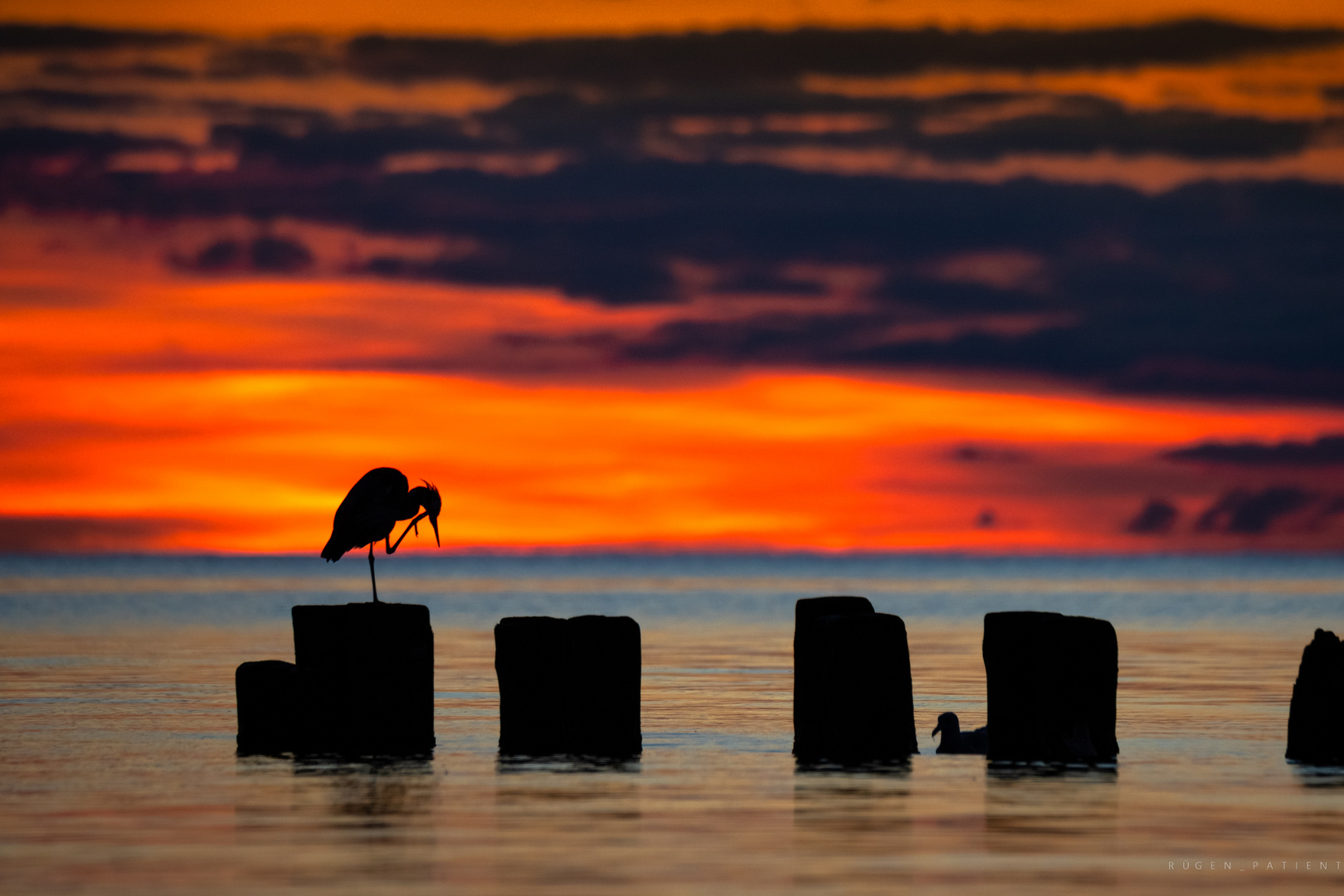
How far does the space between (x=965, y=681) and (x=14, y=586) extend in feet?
334

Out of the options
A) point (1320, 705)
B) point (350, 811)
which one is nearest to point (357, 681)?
point (350, 811)

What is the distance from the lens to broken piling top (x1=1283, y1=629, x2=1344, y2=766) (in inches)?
790

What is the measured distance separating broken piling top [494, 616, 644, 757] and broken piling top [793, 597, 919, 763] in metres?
1.79

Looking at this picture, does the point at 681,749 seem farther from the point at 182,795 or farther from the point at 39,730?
the point at 39,730

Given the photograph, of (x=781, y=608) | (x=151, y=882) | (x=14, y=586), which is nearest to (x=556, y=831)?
(x=151, y=882)

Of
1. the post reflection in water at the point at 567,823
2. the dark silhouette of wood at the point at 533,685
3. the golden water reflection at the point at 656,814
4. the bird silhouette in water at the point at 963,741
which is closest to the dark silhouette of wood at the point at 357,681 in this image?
the golden water reflection at the point at 656,814

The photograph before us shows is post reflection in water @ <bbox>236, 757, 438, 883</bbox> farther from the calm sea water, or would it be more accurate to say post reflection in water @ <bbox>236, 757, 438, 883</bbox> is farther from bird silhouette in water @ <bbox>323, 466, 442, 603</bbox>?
bird silhouette in water @ <bbox>323, 466, 442, 603</bbox>

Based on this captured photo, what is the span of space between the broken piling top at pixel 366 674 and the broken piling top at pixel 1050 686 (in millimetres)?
5360

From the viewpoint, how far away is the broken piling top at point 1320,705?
65.9 feet

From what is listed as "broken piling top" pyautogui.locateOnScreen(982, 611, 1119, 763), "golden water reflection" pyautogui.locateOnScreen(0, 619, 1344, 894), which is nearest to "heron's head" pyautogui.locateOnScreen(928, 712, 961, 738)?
"golden water reflection" pyautogui.locateOnScreen(0, 619, 1344, 894)

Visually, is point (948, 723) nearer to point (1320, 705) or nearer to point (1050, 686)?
point (1050, 686)

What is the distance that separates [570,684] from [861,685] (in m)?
2.79

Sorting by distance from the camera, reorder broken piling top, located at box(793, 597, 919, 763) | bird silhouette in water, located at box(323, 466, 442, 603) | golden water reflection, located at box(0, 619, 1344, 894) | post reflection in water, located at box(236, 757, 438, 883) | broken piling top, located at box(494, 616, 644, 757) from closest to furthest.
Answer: golden water reflection, located at box(0, 619, 1344, 894), post reflection in water, located at box(236, 757, 438, 883), broken piling top, located at box(793, 597, 919, 763), broken piling top, located at box(494, 616, 644, 757), bird silhouette in water, located at box(323, 466, 442, 603)

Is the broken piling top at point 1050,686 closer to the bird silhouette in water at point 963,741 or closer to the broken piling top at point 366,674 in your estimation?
the bird silhouette in water at point 963,741
